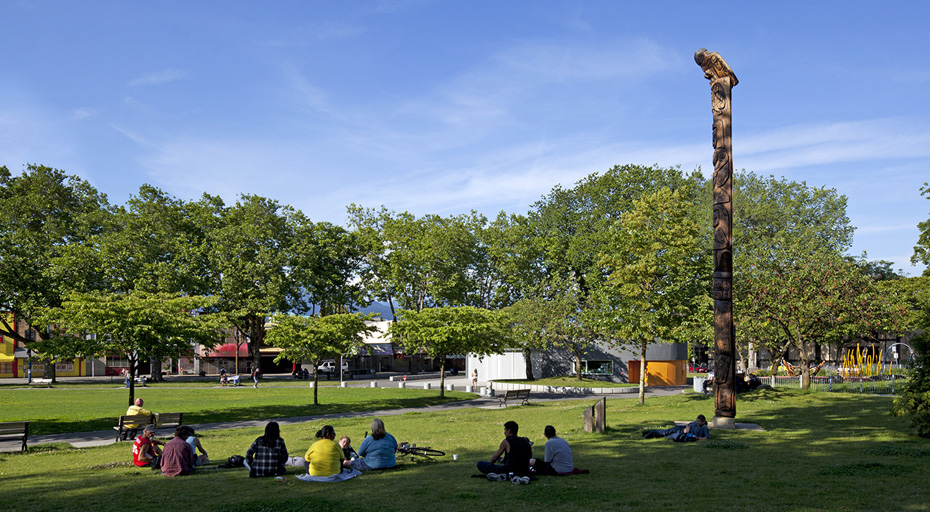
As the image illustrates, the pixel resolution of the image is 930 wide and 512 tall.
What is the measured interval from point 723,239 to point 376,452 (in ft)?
39.5

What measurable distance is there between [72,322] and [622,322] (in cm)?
2363

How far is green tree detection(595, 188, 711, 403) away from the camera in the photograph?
31.8 m

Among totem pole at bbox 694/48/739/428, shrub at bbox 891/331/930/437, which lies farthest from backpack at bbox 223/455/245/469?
shrub at bbox 891/331/930/437

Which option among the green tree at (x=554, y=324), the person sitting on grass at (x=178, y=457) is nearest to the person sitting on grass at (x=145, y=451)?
the person sitting on grass at (x=178, y=457)

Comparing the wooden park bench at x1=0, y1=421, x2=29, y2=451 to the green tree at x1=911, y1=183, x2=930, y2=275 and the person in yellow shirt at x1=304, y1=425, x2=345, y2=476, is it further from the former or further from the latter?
the green tree at x1=911, y1=183, x2=930, y2=275

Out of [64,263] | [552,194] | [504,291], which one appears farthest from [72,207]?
[552,194]

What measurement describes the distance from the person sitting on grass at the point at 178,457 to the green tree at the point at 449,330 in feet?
77.6

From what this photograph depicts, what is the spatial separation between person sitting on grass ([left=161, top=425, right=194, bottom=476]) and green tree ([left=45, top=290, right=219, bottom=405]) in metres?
12.3

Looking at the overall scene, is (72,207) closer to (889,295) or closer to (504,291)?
(504,291)

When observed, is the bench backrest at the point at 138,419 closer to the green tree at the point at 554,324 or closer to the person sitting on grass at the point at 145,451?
the person sitting on grass at the point at 145,451

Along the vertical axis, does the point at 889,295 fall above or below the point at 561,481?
above

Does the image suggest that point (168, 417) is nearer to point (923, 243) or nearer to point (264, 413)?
point (264, 413)

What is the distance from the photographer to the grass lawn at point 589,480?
9.55 m

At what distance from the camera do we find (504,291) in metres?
66.3
